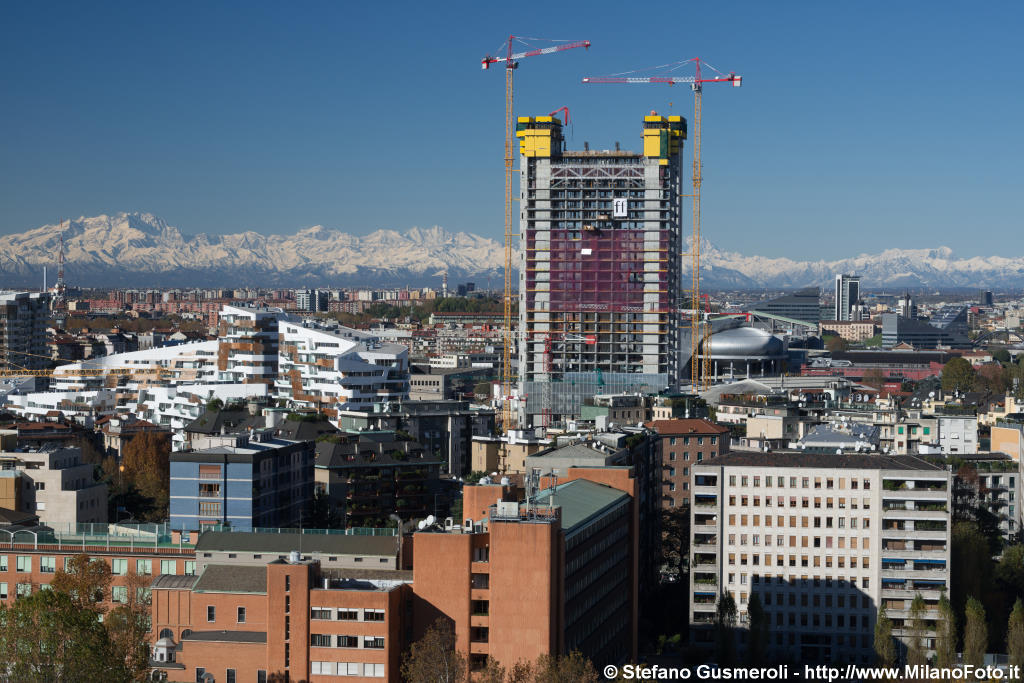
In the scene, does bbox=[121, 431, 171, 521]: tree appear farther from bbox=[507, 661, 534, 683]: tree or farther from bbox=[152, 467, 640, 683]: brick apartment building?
bbox=[507, 661, 534, 683]: tree

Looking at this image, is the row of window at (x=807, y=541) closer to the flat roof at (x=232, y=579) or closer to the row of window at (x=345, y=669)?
the flat roof at (x=232, y=579)

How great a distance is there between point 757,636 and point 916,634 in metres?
3.94

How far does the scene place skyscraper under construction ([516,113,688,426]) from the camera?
102 meters

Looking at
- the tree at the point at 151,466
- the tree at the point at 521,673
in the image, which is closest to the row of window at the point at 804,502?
the tree at the point at 521,673

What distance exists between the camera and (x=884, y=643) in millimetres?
42844

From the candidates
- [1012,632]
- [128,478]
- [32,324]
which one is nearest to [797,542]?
[1012,632]

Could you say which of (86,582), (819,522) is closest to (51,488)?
(86,582)

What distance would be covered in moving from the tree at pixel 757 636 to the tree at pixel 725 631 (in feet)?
1.48

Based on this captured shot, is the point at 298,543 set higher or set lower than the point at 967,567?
higher

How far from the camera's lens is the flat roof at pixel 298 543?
38.7 metres

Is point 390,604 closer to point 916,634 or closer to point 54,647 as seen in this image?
point 54,647

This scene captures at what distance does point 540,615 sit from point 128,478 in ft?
114

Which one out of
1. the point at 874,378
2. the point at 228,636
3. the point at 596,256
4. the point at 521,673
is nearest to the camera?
the point at 521,673

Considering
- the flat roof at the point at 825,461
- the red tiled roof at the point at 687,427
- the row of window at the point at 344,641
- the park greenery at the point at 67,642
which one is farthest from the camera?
the red tiled roof at the point at 687,427
